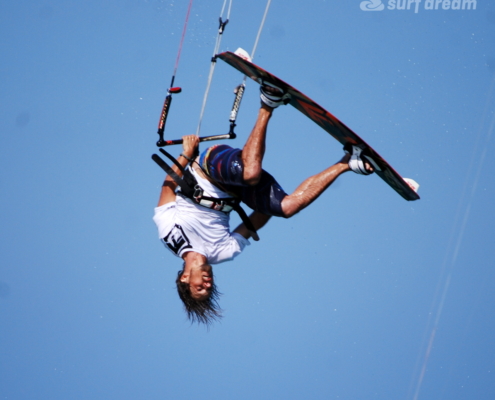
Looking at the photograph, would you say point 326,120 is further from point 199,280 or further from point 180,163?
point 199,280

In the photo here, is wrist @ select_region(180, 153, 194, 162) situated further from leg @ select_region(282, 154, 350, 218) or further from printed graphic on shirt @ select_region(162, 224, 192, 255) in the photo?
leg @ select_region(282, 154, 350, 218)

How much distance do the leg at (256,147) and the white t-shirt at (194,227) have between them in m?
0.42

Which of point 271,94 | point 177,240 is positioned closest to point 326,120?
point 271,94

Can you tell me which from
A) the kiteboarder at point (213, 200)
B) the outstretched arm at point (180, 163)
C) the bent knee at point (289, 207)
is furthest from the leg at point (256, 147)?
the outstretched arm at point (180, 163)

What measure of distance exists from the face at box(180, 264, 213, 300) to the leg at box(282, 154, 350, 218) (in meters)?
0.64

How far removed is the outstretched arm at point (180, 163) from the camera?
594cm

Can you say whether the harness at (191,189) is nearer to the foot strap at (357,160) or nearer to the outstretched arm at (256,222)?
the outstretched arm at (256,222)

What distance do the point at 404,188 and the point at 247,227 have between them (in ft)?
3.49

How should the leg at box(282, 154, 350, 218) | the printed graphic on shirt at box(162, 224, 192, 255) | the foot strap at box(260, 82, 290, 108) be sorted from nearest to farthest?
the foot strap at box(260, 82, 290, 108), the leg at box(282, 154, 350, 218), the printed graphic on shirt at box(162, 224, 192, 255)

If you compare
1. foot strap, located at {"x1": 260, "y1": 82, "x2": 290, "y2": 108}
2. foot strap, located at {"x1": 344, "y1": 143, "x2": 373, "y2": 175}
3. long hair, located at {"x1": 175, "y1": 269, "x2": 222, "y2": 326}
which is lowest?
long hair, located at {"x1": 175, "y1": 269, "x2": 222, "y2": 326}

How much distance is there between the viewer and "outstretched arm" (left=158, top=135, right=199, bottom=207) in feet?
19.5

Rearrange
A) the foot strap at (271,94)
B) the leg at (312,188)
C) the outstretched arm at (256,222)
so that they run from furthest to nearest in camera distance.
A: 1. the outstretched arm at (256,222)
2. the leg at (312,188)
3. the foot strap at (271,94)

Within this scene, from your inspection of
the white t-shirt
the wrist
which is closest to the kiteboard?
the wrist

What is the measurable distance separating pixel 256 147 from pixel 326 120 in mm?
528
